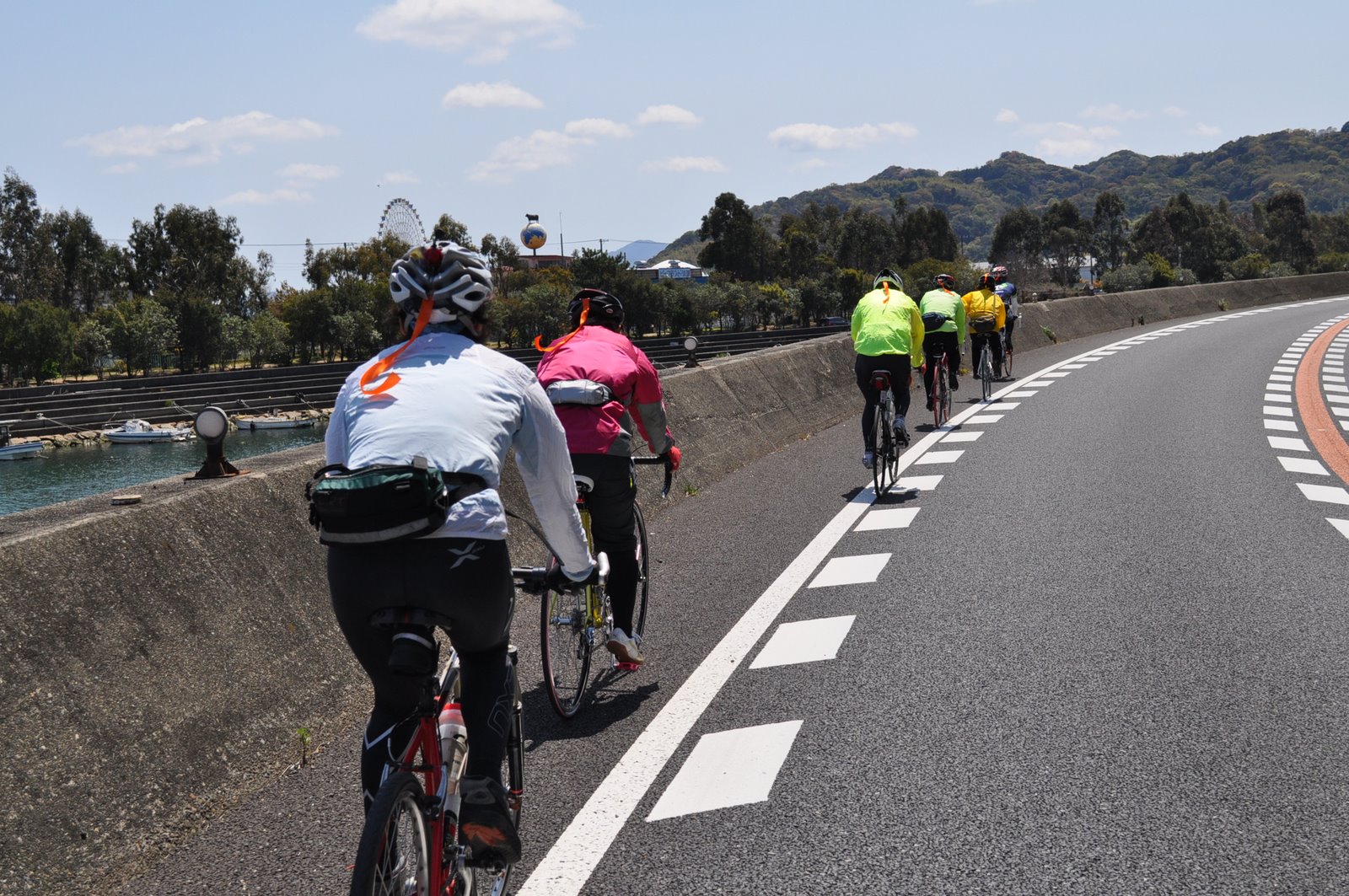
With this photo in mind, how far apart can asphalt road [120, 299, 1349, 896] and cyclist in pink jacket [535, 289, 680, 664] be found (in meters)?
0.55

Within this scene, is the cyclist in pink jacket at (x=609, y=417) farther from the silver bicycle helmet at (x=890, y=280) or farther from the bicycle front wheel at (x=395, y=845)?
the silver bicycle helmet at (x=890, y=280)

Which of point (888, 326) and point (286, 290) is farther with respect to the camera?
point (286, 290)

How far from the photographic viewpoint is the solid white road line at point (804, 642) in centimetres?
629

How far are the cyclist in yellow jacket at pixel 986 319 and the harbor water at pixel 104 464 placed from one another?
2368 inches

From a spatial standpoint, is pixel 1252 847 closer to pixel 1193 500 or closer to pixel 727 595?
pixel 727 595

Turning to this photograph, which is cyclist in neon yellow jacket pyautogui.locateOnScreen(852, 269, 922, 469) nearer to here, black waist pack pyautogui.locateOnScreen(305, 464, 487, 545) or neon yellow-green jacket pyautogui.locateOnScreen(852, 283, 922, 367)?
neon yellow-green jacket pyautogui.locateOnScreen(852, 283, 922, 367)

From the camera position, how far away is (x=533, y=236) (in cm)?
19338

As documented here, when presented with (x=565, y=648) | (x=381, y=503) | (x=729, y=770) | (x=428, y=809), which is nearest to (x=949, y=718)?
(x=729, y=770)

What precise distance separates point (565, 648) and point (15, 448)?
4074 inches

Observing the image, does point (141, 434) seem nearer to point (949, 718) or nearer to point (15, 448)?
point (15, 448)

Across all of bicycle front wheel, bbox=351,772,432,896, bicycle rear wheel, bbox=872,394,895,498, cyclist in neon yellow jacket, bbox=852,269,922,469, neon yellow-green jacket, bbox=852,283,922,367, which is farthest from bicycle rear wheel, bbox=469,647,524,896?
neon yellow-green jacket, bbox=852,283,922,367

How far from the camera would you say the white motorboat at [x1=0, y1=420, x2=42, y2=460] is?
317ft

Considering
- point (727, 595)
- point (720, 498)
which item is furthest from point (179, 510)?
point (720, 498)

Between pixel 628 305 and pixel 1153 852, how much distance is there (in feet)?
439
